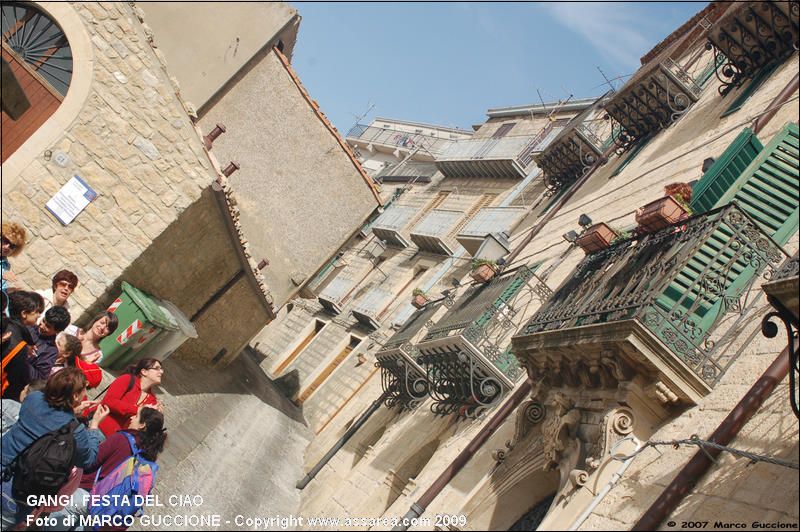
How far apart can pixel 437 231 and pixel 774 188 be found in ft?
65.4

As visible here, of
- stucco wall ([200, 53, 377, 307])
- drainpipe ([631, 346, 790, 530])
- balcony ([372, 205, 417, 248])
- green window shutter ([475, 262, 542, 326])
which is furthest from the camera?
balcony ([372, 205, 417, 248])

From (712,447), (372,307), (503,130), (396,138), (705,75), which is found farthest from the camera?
(396,138)

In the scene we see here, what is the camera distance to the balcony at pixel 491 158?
27.6 meters

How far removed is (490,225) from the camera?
2286 centimetres

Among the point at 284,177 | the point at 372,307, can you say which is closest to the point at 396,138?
the point at 372,307

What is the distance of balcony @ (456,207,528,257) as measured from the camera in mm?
22297

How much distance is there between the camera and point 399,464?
14.5 metres

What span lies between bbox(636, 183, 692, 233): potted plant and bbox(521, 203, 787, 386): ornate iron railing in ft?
0.70

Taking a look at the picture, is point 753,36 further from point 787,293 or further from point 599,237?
point 787,293

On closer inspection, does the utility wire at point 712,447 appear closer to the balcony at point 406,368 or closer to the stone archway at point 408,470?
the stone archway at point 408,470

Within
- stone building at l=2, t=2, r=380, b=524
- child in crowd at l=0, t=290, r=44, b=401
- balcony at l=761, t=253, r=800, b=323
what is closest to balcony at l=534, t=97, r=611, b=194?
stone building at l=2, t=2, r=380, b=524

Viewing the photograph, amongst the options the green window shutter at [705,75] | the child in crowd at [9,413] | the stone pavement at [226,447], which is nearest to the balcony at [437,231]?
the stone pavement at [226,447]

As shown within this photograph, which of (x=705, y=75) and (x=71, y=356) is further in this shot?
(x=705, y=75)

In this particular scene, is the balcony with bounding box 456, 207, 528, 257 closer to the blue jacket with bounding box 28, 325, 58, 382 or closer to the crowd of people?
the crowd of people
